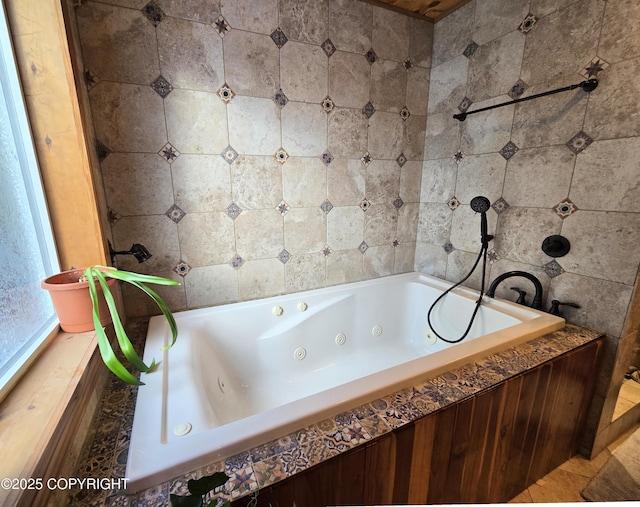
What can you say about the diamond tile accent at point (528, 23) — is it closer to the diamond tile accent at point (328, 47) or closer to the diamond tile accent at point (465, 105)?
the diamond tile accent at point (465, 105)

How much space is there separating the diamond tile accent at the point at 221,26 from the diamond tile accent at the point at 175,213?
2.62 feet

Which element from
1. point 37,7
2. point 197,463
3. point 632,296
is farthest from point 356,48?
point 197,463

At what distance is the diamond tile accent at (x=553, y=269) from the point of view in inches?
52.7

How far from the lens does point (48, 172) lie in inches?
36.1

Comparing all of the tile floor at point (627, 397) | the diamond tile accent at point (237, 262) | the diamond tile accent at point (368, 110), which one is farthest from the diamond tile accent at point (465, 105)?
the tile floor at point (627, 397)

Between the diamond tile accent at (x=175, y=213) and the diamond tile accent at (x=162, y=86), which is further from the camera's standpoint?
the diamond tile accent at (x=175, y=213)

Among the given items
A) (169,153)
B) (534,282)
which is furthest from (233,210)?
(534,282)

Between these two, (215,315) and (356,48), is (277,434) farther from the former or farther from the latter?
(356,48)

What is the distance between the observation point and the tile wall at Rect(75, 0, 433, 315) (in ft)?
3.98

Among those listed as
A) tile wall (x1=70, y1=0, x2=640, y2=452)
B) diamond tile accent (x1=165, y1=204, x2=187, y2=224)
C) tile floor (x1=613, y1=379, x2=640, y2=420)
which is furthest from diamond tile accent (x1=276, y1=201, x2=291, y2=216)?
tile floor (x1=613, y1=379, x2=640, y2=420)

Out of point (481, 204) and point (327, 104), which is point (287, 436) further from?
point (327, 104)

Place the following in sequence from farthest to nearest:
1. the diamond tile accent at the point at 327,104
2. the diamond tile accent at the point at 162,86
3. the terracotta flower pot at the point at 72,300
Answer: the diamond tile accent at the point at 327,104
the diamond tile accent at the point at 162,86
the terracotta flower pot at the point at 72,300

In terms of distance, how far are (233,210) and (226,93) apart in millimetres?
542

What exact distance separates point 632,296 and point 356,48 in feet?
5.64
